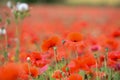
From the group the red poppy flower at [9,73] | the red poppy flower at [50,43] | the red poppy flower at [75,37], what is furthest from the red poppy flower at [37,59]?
the red poppy flower at [9,73]

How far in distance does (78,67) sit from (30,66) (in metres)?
0.35

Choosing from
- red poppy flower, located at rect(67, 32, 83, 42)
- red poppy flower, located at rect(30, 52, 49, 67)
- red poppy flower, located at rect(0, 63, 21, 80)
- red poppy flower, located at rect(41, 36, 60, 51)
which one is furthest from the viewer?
red poppy flower, located at rect(67, 32, 83, 42)

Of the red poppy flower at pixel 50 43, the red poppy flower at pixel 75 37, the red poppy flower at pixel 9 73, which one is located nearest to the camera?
the red poppy flower at pixel 9 73

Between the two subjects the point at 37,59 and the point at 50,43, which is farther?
the point at 50,43

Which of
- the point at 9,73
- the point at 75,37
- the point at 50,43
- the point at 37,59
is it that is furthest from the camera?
the point at 75,37

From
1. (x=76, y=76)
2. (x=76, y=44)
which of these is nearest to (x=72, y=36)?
(x=76, y=44)

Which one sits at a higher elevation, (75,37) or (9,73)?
(9,73)

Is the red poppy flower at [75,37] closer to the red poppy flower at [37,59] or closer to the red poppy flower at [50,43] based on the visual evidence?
the red poppy flower at [50,43]

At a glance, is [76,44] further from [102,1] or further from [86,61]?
[102,1]

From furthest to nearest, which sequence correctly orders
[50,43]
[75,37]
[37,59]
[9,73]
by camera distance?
[75,37]
[50,43]
[37,59]
[9,73]

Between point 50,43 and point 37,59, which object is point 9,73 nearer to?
point 37,59

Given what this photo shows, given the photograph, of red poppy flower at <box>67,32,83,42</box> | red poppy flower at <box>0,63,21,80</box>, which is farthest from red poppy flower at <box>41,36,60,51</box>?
red poppy flower at <box>0,63,21,80</box>

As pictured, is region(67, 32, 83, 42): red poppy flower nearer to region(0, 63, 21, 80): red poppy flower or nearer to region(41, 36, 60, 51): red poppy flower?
region(41, 36, 60, 51): red poppy flower

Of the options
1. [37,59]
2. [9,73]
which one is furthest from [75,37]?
[9,73]
